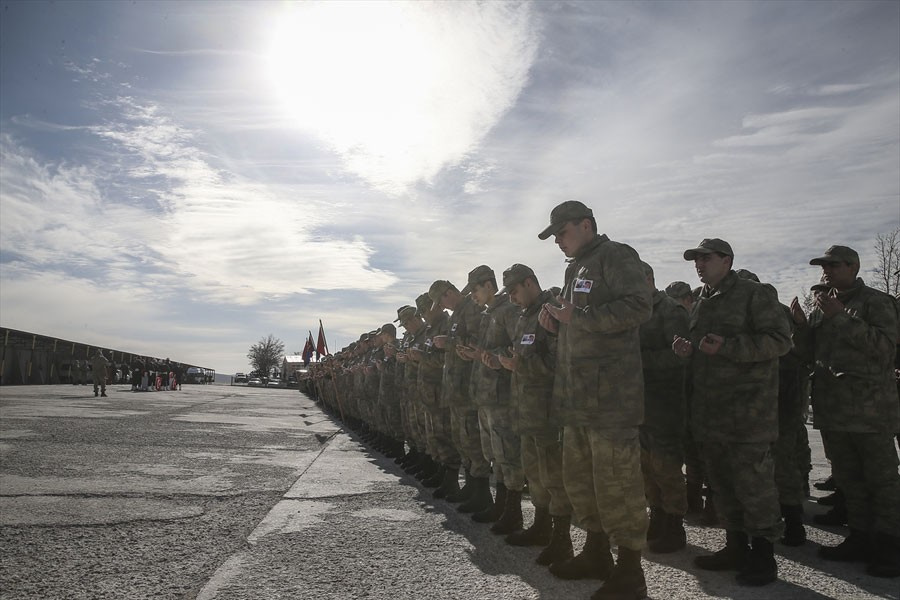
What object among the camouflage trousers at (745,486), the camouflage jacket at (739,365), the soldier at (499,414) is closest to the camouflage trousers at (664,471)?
the camouflage trousers at (745,486)

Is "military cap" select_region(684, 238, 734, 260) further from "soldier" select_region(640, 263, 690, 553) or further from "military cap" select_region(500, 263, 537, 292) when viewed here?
"military cap" select_region(500, 263, 537, 292)

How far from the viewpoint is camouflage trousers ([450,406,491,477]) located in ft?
18.0

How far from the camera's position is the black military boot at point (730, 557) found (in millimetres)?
3455

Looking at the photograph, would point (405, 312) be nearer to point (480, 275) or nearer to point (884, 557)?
point (480, 275)

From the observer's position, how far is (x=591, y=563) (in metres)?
3.33

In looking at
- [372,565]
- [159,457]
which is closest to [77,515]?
[372,565]

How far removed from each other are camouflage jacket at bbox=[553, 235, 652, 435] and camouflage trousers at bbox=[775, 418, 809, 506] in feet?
5.78

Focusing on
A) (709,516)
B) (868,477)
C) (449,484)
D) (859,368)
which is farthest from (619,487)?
(449,484)

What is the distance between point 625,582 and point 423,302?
18.3 feet

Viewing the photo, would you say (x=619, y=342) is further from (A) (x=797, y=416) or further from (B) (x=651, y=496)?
(A) (x=797, y=416)

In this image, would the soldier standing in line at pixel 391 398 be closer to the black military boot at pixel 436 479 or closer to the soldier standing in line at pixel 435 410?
the black military boot at pixel 436 479

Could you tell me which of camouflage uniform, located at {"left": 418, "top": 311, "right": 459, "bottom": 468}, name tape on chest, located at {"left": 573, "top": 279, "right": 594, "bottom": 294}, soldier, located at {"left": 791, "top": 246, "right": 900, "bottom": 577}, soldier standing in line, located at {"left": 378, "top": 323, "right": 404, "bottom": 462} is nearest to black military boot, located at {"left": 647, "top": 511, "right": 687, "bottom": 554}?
soldier, located at {"left": 791, "top": 246, "right": 900, "bottom": 577}

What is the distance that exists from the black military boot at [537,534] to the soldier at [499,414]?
0.34 meters

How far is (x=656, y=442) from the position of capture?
14.5 feet
